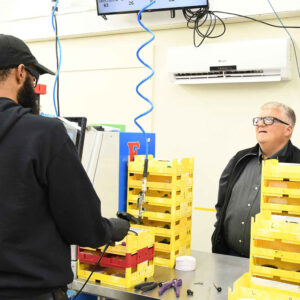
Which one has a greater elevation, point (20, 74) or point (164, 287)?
point (20, 74)

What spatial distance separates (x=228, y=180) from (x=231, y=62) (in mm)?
1133

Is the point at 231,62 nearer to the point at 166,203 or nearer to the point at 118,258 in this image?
the point at 166,203

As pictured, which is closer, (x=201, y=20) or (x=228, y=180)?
(x=228, y=180)

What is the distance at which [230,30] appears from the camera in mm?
3529

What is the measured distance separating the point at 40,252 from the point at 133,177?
2.94 feet

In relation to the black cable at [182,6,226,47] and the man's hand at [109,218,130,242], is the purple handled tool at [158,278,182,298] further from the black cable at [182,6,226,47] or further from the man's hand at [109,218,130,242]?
the black cable at [182,6,226,47]

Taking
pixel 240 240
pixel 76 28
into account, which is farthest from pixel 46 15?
pixel 240 240

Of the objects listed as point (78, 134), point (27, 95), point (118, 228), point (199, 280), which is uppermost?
point (27, 95)

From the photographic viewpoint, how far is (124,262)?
1.69m

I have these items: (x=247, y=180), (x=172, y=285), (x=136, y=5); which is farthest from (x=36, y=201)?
(x=136, y=5)

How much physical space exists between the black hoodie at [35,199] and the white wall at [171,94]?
2432 millimetres

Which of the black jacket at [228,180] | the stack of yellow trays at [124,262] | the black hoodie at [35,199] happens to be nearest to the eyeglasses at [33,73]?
the black hoodie at [35,199]

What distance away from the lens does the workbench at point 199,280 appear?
162cm

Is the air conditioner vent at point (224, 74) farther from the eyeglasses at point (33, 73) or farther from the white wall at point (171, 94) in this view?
the eyeglasses at point (33, 73)
